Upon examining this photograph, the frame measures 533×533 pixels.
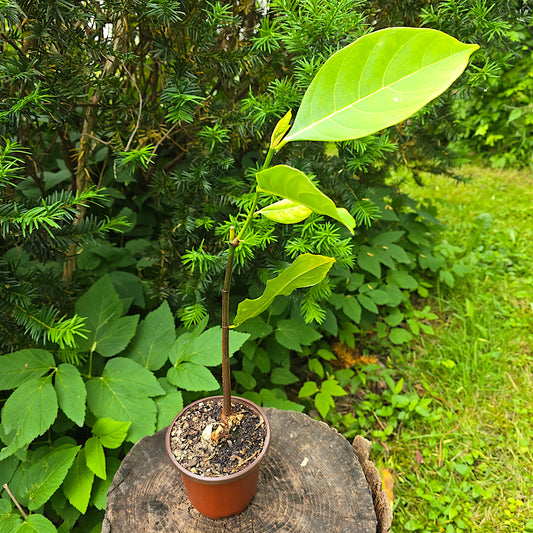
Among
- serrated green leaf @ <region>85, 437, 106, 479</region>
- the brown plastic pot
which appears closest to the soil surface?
the brown plastic pot

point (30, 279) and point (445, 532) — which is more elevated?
point (30, 279)

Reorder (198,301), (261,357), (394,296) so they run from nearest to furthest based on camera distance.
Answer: (198,301) → (261,357) → (394,296)

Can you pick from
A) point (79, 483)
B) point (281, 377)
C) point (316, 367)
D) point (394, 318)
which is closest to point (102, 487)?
point (79, 483)

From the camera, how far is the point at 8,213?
1.16 m

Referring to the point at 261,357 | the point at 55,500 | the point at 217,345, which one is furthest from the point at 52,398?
the point at 261,357

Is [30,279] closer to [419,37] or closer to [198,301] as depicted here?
[198,301]

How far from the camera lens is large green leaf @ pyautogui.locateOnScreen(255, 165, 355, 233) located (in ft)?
1.99

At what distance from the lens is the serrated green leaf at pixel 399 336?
2.36 m

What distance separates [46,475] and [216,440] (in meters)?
0.60

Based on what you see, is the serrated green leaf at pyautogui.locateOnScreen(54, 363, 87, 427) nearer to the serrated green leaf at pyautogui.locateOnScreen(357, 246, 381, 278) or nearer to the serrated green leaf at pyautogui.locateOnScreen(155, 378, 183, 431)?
the serrated green leaf at pyautogui.locateOnScreen(155, 378, 183, 431)

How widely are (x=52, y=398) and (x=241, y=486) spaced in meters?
0.62

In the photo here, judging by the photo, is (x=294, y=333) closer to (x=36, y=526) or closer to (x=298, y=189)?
(x=36, y=526)

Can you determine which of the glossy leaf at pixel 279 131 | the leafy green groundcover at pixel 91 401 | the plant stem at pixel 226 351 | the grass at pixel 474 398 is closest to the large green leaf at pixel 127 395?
the leafy green groundcover at pixel 91 401

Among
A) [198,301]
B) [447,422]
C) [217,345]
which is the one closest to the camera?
[217,345]
